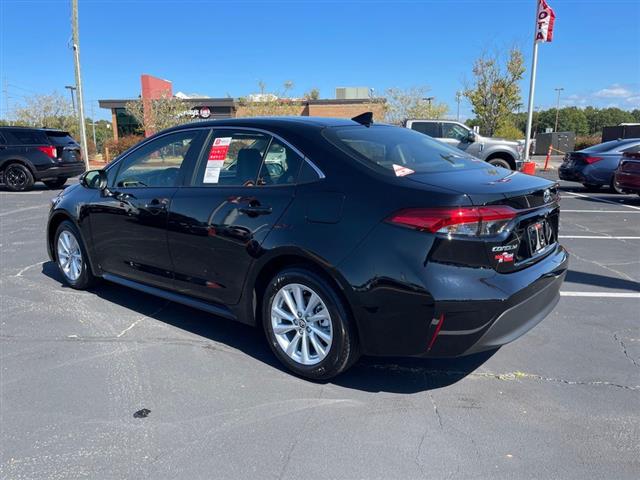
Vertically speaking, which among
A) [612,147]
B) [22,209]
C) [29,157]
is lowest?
[22,209]

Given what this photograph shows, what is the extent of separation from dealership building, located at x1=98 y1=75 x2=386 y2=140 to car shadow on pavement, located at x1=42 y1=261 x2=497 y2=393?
34560mm

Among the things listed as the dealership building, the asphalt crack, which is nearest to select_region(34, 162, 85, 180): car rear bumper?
the asphalt crack

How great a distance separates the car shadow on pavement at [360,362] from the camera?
11.4ft

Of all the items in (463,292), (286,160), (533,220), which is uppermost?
(286,160)

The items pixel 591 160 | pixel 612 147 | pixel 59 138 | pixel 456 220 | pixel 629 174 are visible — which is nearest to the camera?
pixel 456 220

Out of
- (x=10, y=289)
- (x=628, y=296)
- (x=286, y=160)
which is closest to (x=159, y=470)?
(x=286, y=160)

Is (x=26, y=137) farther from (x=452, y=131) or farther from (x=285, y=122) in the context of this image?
(x=285, y=122)

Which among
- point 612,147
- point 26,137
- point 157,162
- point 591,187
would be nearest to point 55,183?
point 26,137

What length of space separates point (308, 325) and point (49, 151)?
13.5 metres

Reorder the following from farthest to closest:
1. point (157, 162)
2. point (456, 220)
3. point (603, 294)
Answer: point (603, 294) < point (157, 162) < point (456, 220)

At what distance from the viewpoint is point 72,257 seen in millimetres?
5391

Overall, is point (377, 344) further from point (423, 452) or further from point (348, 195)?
point (348, 195)

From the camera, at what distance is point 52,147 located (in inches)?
563

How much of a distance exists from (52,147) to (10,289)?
10171mm
